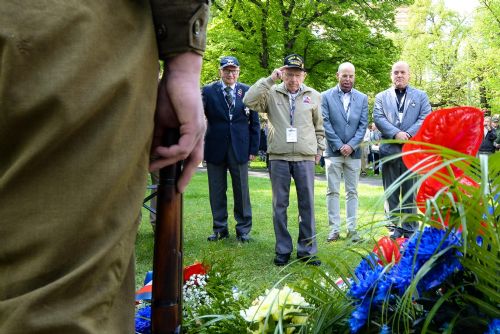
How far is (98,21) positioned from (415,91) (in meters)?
7.02

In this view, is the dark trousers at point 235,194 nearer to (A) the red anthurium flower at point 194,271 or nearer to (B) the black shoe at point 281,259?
(B) the black shoe at point 281,259

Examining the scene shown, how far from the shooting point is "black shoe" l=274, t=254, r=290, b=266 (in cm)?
594

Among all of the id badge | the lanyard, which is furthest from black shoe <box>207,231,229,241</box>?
the lanyard

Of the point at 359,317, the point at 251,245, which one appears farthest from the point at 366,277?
the point at 251,245

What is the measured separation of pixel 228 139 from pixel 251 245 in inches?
55.2

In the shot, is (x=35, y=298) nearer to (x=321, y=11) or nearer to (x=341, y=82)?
(x=341, y=82)

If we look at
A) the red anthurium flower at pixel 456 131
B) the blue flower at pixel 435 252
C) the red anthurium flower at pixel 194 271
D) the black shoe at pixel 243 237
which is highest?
the red anthurium flower at pixel 456 131

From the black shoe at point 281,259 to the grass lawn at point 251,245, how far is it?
0.22 ft

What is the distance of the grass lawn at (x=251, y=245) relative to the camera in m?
1.96

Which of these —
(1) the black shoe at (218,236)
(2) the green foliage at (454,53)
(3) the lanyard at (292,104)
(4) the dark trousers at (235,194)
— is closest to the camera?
(3) the lanyard at (292,104)

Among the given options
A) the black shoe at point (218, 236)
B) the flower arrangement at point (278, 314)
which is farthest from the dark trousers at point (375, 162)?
the black shoe at point (218, 236)

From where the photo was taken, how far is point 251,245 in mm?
6930

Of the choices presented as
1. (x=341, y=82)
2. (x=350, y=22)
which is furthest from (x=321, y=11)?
(x=341, y=82)

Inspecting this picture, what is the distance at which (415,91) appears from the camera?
7746 mm
